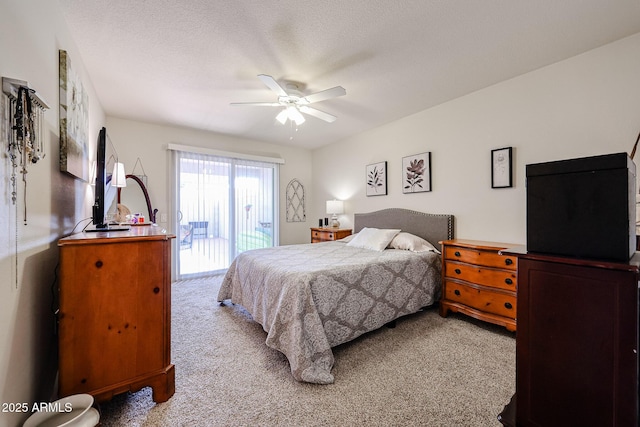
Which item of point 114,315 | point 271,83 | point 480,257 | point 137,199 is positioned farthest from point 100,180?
point 480,257

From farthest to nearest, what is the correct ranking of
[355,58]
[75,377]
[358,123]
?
[358,123] < [355,58] < [75,377]

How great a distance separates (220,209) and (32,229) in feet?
10.9

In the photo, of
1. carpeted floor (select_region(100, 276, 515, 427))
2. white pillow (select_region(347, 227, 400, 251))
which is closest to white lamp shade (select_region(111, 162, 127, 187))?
carpeted floor (select_region(100, 276, 515, 427))

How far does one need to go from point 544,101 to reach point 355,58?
1889 mm

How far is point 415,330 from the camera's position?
2.44 meters

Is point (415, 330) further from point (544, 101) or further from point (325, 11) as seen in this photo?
point (325, 11)

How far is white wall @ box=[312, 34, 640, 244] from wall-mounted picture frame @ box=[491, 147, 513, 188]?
6cm

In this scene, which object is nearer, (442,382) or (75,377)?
(75,377)

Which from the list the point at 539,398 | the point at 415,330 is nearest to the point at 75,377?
the point at 539,398

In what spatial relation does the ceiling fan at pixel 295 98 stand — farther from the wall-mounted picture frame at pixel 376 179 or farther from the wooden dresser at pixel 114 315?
the wooden dresser at pixel 114 315

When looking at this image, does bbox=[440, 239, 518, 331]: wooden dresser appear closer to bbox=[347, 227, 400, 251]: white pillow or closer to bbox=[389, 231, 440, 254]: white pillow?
bbox=[389, 231, 440, 254]: white pillow

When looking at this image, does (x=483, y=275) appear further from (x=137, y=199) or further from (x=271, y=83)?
(x=137, y=199)

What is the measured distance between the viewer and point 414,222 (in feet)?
11.5

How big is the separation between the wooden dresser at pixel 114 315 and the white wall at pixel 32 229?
0.13 meters
